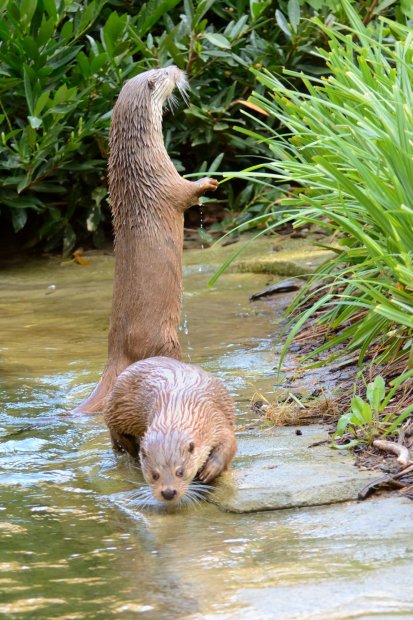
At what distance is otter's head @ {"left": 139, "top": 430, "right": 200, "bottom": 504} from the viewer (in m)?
3.37

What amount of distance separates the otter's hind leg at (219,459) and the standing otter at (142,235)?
1.06 m

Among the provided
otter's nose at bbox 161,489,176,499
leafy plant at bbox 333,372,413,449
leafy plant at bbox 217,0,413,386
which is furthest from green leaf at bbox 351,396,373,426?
otter's nose at bbox 161,489,176,499

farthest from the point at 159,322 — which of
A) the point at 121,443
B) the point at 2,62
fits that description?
the point at 2,62

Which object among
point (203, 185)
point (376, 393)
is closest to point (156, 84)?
point (203, 185)

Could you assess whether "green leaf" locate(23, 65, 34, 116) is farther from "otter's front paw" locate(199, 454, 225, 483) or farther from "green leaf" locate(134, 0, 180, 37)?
"otter's front paw" locate(199, 454, 225, 483)

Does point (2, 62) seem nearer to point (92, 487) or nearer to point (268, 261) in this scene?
point (268, 261)

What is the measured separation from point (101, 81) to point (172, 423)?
5.22 metres

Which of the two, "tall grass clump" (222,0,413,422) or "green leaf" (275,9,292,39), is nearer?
"tall grass clump" (222,0,413,422)

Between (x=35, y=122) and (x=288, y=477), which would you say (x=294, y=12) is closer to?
(x=35, y=122)

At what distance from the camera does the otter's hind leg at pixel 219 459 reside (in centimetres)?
353

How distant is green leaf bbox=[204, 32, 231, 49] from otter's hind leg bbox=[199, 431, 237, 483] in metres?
5.18

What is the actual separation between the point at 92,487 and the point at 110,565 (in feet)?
2.58

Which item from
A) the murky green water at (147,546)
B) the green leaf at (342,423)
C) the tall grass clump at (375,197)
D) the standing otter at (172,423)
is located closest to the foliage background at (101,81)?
the tall grass clump at (375,197)

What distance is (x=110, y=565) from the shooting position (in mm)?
2887
